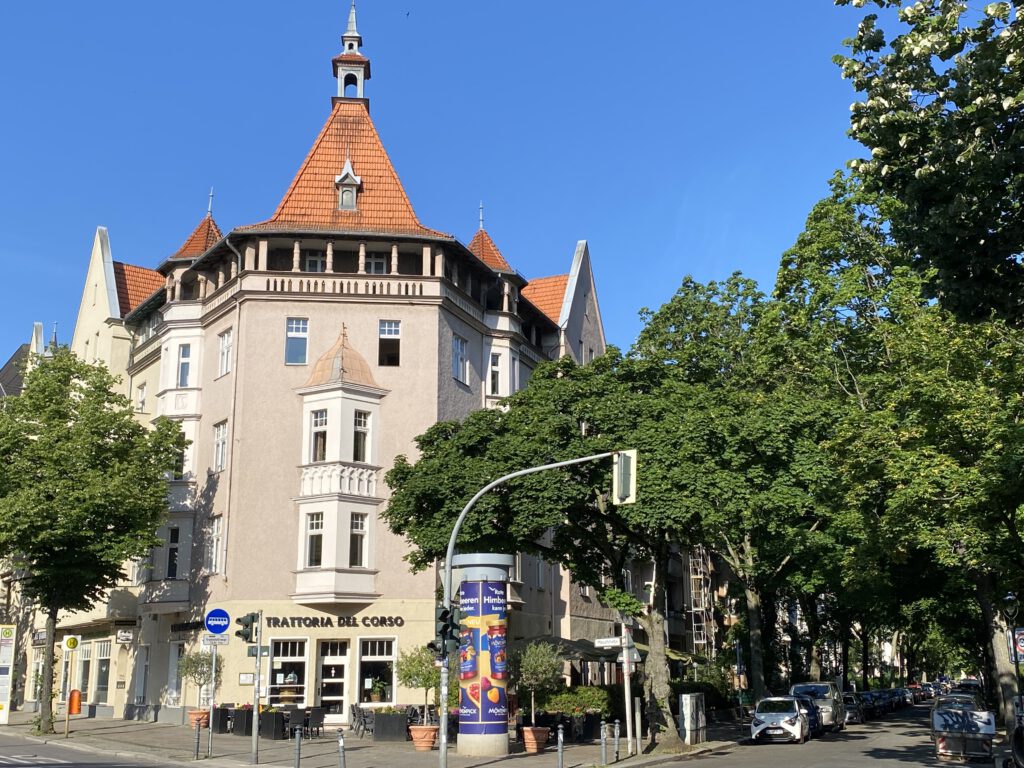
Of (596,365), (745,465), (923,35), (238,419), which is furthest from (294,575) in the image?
(923,35)

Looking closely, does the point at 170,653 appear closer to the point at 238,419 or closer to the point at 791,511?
the point at 238,419

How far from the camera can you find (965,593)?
39656 millimetres

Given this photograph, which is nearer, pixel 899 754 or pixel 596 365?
pixel 899 754

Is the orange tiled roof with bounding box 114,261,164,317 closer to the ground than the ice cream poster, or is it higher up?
higher up

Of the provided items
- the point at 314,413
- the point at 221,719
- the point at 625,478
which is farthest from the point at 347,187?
the point at 625,478

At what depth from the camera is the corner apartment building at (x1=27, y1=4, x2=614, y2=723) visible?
115ft

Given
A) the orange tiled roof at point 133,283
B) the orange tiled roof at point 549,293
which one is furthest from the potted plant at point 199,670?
the orange tiled roof at point 549,293

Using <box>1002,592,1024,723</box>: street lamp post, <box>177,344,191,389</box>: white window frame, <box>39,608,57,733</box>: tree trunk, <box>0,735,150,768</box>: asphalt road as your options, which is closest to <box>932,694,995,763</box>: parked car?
<box>1002,592,1024,723</box>: street lamp post

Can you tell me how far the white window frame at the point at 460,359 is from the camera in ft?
130

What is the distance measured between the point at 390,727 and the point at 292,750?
3.64m

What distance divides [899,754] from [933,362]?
10.4m

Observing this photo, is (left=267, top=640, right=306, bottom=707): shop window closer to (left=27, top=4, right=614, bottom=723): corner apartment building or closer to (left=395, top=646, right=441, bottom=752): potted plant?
(left=27, top=4, right=614, bottom=723): corner apartment building

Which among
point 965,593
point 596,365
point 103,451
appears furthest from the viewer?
point 965,593

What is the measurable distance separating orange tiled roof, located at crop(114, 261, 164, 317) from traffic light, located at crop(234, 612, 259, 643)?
29250 millimetres
